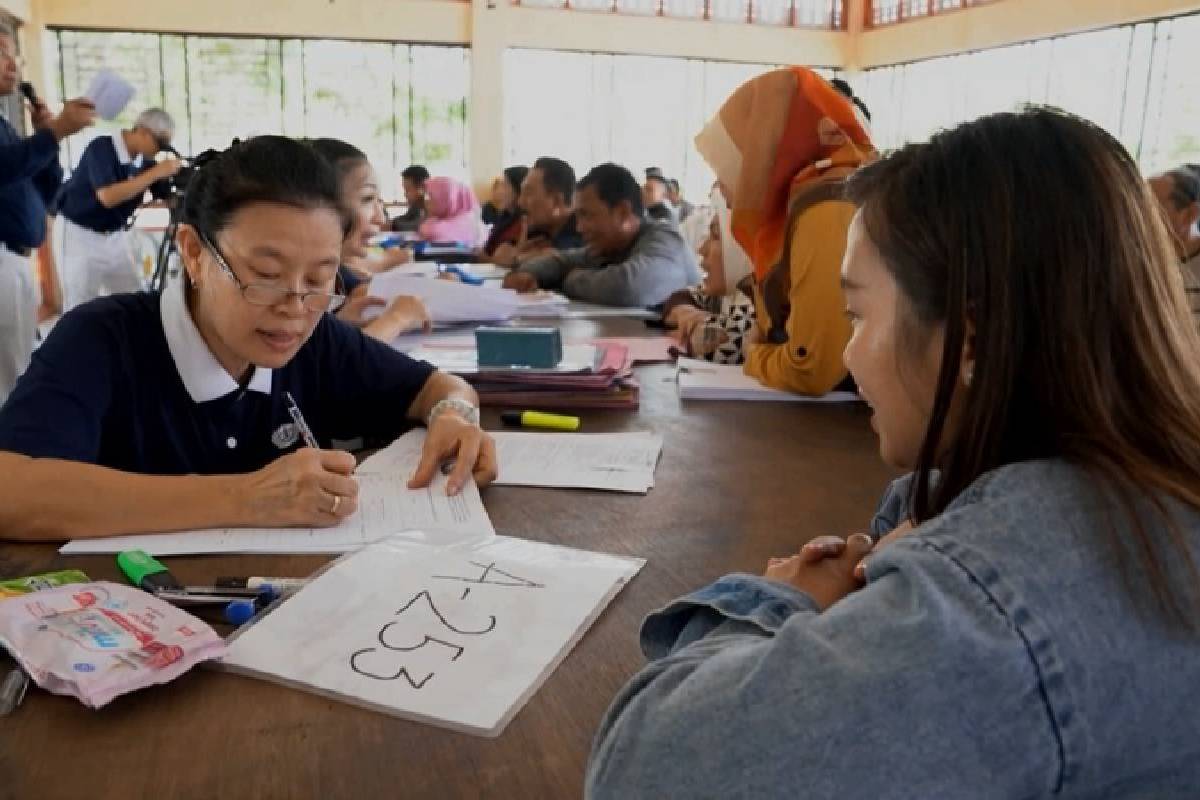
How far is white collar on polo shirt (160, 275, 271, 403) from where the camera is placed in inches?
56.6

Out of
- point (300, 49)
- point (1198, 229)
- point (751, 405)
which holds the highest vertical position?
point (300, 49)

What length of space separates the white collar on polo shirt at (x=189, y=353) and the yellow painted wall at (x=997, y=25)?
8.08m

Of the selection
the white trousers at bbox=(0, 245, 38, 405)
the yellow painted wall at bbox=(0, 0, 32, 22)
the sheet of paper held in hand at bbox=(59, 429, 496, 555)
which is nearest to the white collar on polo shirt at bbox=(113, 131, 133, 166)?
the white trousers at bbox=(0, 245, 38, 405)

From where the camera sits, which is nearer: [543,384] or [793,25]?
[543,384]

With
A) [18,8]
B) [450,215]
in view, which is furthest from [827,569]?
[18,8]

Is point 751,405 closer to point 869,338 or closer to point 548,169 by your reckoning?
point 869,338

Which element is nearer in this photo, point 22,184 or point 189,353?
point 189,353

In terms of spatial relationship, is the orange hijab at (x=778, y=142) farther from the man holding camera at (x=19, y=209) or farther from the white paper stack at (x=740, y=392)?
the man holding camera at (x=19, y=209)

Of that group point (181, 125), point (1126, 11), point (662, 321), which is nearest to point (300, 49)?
point (181, 125)

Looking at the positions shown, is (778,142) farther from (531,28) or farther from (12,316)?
(531,28)

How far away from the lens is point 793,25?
37.1 ft

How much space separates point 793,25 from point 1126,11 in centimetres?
393

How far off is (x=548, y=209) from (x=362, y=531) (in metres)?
4.28

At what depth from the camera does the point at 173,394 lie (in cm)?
146
